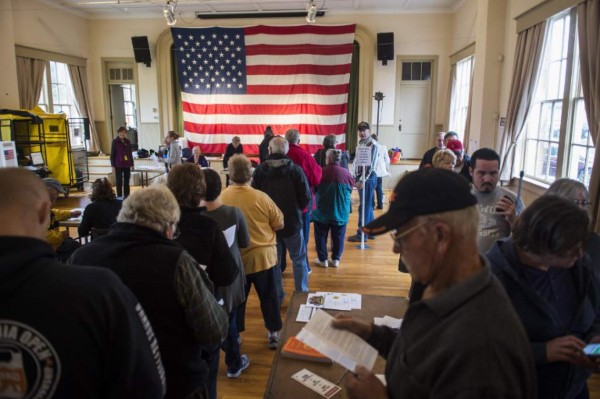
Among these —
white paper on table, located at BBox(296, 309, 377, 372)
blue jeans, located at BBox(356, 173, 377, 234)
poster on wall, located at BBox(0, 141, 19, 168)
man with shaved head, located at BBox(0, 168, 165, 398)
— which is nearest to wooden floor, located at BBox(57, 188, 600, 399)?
blue jeans, located at BBox(356, 173, 377, 234)

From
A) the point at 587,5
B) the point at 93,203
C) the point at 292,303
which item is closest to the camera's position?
the point at 292,303

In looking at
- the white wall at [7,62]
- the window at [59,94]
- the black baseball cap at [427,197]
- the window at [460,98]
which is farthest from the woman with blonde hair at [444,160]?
the window at [59,94]

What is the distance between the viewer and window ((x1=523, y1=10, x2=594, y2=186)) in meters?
4.55

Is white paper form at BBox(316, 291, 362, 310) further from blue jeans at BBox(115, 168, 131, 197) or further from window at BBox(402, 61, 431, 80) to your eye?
window at BBox(402, 61, 431, 80)

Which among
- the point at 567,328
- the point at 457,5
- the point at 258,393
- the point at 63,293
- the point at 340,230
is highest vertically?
the point at 457,5

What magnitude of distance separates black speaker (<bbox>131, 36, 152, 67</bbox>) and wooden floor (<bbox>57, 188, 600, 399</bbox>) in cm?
517

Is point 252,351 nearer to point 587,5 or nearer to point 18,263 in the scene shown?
point 18,263

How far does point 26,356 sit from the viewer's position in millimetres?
937

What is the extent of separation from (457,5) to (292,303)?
9411 millimetres

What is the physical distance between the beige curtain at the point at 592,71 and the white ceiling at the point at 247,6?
5.76 meters

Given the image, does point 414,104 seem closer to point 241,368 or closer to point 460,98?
point 460,98

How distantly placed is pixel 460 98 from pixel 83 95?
8.98m

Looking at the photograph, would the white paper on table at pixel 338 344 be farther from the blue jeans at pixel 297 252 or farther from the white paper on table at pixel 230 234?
the blue jeans at pixel 297 252

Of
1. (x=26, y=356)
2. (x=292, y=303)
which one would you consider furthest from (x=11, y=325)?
(x=292, y=303)
